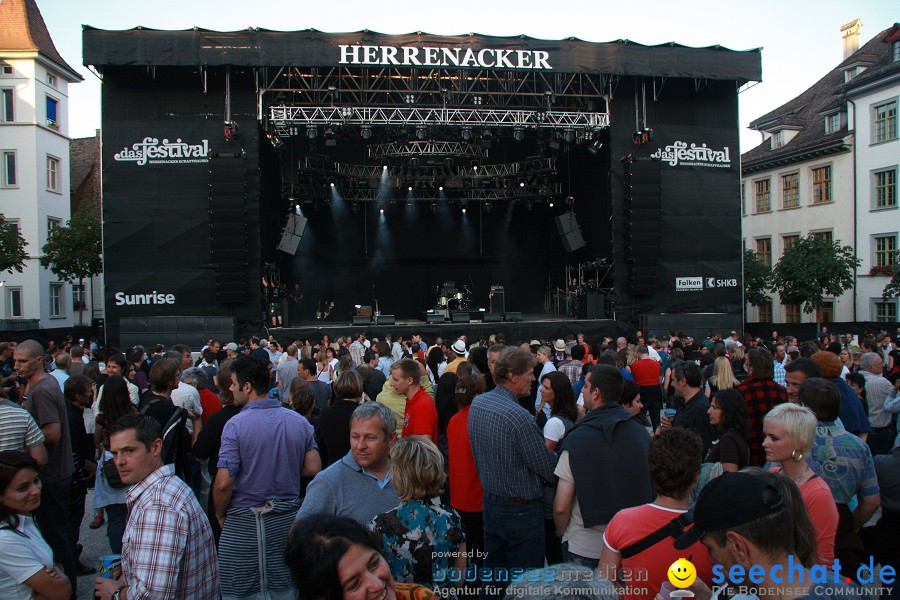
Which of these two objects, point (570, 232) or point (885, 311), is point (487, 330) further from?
point (885, 311)

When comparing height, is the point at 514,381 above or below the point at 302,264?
below

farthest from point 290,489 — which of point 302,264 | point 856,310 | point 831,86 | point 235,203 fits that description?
point 831,86

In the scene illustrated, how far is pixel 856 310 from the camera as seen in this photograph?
2588cm

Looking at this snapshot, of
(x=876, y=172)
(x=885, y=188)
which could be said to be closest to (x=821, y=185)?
(x=876, y=172)

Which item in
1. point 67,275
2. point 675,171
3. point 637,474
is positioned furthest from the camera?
point 67,275

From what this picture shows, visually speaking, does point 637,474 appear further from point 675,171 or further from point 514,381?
point 675,171

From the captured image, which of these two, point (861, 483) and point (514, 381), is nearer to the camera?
point (861, 483)

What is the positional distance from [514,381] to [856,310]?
26642 mm

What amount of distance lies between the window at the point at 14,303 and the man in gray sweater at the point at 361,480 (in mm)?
28044

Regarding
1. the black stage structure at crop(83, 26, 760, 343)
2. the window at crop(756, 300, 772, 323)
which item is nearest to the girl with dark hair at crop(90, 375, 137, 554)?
the black stage structure at crop(83, 26, 760, 343)

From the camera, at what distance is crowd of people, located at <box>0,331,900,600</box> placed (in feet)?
6.53

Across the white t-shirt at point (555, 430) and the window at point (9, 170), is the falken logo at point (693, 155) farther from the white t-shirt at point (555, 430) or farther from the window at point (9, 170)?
the window at point (9, 170)

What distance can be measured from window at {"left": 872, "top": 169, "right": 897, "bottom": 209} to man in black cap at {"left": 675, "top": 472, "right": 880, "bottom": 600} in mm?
27443

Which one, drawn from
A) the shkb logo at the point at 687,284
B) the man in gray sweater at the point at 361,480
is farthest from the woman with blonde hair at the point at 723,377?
the shkb logo at the point at 687,284
